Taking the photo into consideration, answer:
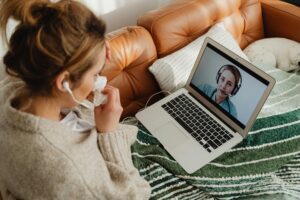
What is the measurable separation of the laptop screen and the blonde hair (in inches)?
21.7

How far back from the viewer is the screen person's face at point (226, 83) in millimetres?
1129

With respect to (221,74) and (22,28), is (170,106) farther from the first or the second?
(22,28)

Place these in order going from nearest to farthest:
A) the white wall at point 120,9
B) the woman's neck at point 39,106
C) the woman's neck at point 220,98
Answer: the woman's neck at point 39,106, the woman's neck at point 220,98, the white wall at point 120,9

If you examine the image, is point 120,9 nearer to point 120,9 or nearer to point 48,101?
point 120,9

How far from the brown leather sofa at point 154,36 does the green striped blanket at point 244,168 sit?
0.23 metres

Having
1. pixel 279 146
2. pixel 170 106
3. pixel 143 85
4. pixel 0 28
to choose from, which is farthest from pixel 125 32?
pixel 279 146

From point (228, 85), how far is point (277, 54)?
2.04 ft

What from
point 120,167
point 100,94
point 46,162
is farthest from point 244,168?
point 46,162

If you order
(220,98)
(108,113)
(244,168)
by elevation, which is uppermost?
(108,113)

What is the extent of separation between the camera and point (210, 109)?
1220 millimetres

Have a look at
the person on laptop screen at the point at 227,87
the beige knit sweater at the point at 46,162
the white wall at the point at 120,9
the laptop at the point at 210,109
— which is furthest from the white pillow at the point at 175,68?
the beige knit sweater at the point at 46,162

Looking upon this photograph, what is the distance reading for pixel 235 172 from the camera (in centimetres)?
107

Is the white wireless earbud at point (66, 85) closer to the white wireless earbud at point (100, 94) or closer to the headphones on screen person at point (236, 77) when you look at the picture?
the white wireless earbud at point (100, 94)

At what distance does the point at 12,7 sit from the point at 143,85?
0.70 m
